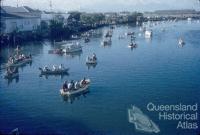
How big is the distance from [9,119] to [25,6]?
45.4 m

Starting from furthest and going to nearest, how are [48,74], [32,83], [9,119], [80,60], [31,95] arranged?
1. [80,60]
2. [48,74]
3. [32,83]
4. [31,95]
5. [9,119]

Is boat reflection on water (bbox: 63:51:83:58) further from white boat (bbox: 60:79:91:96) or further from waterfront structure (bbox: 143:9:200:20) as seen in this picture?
waterfront structure (bbox: 143:9:200:20)

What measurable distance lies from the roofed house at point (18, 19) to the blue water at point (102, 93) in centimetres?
1635

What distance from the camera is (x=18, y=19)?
→ 50875mm

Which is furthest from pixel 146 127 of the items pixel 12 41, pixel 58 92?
pixel 12 41

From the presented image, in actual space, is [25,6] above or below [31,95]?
above

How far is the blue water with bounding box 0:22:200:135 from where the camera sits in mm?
15961

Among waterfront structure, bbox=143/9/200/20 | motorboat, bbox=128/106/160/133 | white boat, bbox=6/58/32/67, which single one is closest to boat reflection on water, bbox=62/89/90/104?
motorboat, bbox=128/106/160/133

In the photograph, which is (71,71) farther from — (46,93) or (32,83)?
(46,93)

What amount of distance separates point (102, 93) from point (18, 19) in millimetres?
32609

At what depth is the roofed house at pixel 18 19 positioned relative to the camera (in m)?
48.8

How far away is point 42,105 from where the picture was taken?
1886cm

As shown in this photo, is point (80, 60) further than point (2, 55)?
No

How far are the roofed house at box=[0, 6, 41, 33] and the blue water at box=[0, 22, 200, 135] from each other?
1635cm
